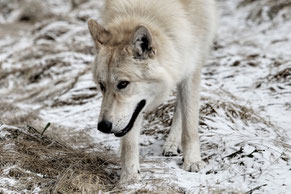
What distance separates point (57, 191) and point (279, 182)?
1.62 metres

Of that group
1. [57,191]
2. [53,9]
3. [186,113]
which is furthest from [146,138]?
[53,9]

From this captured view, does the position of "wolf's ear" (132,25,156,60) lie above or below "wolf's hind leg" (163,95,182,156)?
above

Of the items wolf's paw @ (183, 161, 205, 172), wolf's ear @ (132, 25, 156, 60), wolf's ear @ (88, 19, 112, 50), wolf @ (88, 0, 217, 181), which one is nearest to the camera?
wolf's ear @ (132, 25, 156, 60)

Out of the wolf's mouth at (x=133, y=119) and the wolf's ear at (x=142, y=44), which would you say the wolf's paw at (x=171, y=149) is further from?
the wolf's ear at (x=142, y=44)

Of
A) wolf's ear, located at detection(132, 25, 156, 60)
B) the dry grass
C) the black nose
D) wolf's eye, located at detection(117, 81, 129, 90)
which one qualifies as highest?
wolf's ear, located at detection(132, 25, 156, 60)

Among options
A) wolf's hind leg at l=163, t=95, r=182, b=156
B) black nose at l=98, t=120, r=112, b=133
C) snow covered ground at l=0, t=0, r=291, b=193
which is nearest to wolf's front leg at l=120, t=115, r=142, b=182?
snow covered ground at l=0, t=0, r=291, b=193

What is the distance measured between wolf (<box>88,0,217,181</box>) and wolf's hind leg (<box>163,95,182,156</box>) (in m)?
0.03

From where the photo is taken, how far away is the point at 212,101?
184 inches

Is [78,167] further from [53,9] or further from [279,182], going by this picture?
[53,9]

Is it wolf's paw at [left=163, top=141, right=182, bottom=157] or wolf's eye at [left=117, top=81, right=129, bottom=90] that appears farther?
wolf's paw at [left=163, top=141, right=182, bottom=157]

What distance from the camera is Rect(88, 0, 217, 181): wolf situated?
3.20m

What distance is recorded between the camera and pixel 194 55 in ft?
12.5

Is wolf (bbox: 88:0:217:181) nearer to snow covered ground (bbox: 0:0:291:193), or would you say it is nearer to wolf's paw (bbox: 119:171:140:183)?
wolf's paw (bbox: 119:171:140:183)

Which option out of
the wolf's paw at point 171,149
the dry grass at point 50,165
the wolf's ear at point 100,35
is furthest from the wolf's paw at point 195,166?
the wolf's ear at point 100,35
